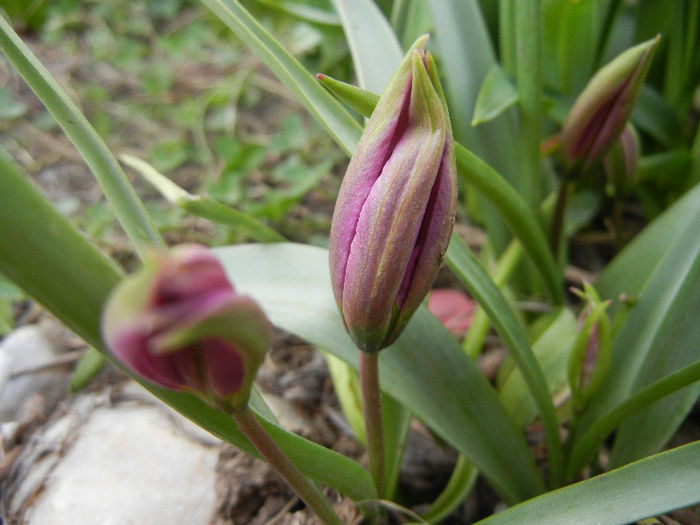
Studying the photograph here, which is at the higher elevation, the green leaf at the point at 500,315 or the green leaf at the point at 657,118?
the green leaf at the point at 500,315

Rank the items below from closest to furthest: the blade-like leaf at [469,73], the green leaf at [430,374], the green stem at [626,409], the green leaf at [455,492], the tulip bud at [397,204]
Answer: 1. the tulip bud at [397,204]
2. the green stem at [626,409]
3. the green leaf at [430,374]
4. the green leaf at [455,492]
5. the blade-like leaf at [469,73]

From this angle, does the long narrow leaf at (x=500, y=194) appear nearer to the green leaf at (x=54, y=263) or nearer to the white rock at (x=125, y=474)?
the green leaf at (x=54, y=263)

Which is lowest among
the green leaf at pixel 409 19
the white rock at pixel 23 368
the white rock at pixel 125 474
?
the white rock at pixel 125 474

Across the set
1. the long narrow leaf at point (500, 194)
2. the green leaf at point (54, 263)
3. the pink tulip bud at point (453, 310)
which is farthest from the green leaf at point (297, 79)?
the pink tulip bud at point (453, 310)

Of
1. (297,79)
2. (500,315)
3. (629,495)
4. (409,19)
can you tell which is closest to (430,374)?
(500,315)

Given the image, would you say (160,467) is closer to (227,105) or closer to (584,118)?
(584,118)

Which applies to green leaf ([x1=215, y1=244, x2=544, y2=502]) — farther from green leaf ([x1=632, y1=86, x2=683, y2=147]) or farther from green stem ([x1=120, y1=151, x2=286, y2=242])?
green leaf ([x1=632, y1=86, x2=683, y2=147])
